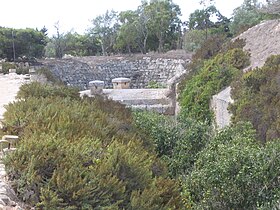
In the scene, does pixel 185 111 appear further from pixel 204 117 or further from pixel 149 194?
pixel 149 194

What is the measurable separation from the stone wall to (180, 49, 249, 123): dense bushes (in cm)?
1374

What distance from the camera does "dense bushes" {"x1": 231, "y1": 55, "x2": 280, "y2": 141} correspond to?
12.3m

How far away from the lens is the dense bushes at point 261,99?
12329mm

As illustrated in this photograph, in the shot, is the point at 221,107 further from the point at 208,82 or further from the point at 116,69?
the point at 116,69

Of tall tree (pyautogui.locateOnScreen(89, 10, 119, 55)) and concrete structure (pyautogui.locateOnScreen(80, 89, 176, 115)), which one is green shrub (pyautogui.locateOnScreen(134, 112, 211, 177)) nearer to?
concrete structure (pyautogui.locateOnScreen(80, 89, 176, 115))

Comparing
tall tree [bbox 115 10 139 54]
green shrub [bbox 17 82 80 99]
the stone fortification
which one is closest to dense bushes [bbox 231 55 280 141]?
the stone fortification

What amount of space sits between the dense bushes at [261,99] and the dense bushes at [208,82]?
8.56 ft

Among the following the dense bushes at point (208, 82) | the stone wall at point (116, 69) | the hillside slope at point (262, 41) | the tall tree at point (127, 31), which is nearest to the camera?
the dense bushes at point (208, 82)

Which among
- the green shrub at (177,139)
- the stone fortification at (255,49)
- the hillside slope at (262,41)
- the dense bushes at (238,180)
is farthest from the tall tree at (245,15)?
the dense bushes at (238,180)

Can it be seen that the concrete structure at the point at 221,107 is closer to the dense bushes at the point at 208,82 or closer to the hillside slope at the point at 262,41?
the dense bushes at the point at 208,82

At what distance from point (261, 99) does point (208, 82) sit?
586 centimetres

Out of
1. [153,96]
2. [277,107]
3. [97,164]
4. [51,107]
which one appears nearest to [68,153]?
[97,164]

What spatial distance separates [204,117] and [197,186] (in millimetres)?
10095

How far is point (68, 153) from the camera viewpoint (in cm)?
584
